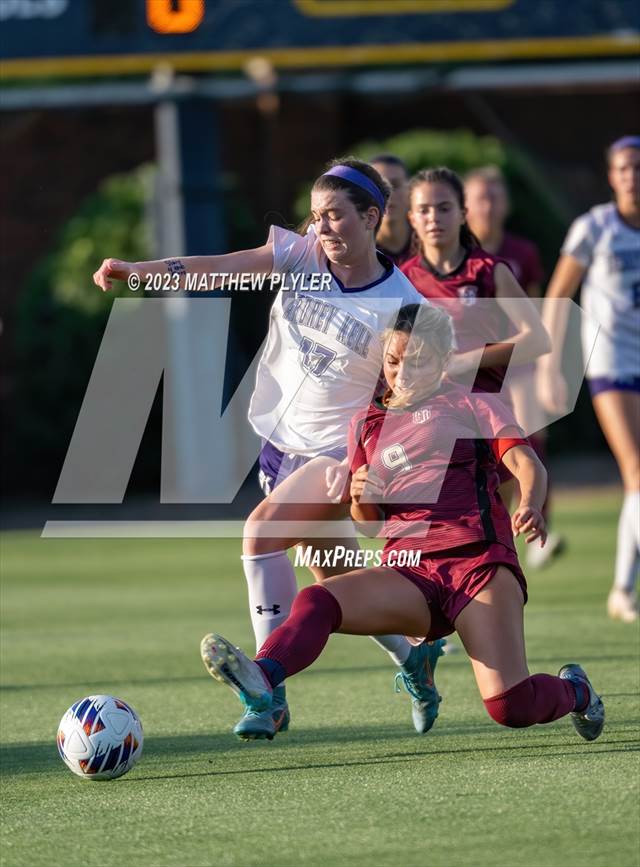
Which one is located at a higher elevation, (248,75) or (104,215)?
(248,75)

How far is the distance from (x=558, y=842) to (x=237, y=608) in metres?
6.38

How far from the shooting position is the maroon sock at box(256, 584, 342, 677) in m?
5.32

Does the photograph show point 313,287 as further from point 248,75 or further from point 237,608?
point 248,75

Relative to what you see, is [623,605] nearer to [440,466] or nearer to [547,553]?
[547,553]

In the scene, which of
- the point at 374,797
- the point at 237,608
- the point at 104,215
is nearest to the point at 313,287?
the point at 374,797

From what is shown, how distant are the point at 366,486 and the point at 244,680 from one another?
838 mm

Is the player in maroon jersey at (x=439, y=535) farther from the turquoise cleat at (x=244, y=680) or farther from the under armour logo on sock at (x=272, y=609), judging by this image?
the under armour logo on sock at (x=272, y=609)

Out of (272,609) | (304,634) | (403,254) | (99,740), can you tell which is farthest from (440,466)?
(403,254)

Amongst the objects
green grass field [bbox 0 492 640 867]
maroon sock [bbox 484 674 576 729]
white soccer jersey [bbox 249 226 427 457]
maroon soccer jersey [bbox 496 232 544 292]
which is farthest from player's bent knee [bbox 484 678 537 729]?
maroon soccer jersey [bbox 496 232 544 292]

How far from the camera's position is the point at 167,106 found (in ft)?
57.5

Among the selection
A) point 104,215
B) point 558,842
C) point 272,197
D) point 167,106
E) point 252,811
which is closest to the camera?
point 558,842

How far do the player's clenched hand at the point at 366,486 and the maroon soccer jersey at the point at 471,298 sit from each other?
1916mm

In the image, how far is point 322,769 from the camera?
5656 mm

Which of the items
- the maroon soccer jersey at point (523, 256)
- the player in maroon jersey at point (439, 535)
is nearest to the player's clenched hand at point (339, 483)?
the player in maroon jersey at point (439, 535)
